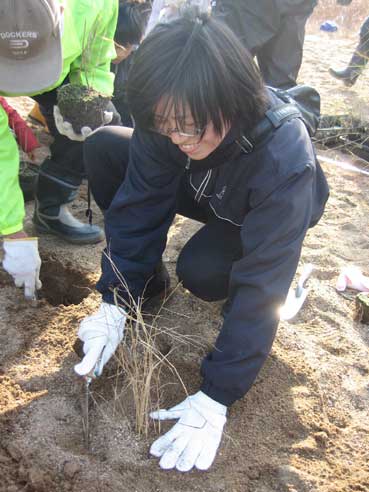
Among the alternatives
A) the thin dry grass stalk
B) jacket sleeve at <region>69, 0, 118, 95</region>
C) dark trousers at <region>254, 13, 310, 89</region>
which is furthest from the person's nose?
dark trousers at <region>254, 13, 310, 89</region>

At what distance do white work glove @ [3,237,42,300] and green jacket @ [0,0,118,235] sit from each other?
5 centimetres

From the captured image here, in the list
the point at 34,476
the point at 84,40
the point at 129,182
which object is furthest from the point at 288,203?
the point at 84,40

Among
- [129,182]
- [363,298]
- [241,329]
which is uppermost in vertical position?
[129,182]

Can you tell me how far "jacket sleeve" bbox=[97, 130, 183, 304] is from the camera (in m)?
1.67

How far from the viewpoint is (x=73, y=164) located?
2387 millimetres

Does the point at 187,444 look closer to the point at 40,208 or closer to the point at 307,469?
the point at 307,469

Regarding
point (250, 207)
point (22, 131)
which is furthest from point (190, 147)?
point (22, 131)

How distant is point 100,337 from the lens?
1649 mm

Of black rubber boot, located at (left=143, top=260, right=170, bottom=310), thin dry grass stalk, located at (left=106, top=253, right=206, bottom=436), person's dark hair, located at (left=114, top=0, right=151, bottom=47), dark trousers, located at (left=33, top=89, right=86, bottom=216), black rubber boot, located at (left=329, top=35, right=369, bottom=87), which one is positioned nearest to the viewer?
thin dry grass stalk, located at (left=106, top=253, right=206, bottom=436)

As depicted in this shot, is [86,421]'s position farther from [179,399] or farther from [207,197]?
[207,197]

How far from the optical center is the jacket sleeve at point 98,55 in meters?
2.16

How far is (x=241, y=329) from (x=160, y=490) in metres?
0.47

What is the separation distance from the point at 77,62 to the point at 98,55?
0.09 m

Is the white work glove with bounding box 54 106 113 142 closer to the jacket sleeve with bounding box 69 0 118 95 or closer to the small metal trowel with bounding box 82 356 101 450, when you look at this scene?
the jacket sleeve with bounding box 69 0 118 95
